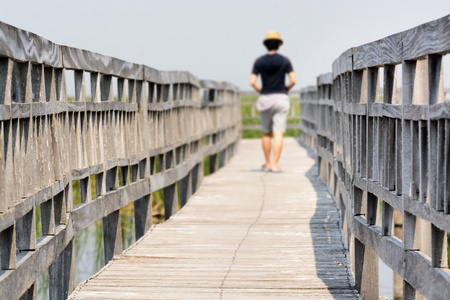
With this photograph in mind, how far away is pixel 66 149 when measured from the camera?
17.6 ft

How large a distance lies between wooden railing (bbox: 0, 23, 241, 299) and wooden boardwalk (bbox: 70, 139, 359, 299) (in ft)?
1.19

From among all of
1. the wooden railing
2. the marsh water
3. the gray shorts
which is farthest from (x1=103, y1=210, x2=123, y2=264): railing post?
the gray shorts

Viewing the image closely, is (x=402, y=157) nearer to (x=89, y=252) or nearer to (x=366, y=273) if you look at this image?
(x=366, y=273)

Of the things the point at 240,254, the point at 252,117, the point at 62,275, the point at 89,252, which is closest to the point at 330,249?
the point at 240,254

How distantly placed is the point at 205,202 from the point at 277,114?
9.64ft

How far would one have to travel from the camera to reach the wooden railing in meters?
4.05

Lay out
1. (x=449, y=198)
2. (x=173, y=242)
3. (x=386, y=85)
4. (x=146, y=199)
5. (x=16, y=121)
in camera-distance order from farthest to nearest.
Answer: (x=146, y=199), (x=173, y=242), (x=386, y=85), (x=16, y=121), (x=449, y=198)

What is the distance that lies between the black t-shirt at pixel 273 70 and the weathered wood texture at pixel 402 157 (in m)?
5.25

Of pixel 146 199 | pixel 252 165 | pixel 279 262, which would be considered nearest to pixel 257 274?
pixel 279 262

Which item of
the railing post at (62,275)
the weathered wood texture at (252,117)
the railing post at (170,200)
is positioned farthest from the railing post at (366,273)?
the weathered wood texture at (252,117)

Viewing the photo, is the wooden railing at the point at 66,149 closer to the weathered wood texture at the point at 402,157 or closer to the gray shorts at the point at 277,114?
the weathered wood texture at the point at 402,157

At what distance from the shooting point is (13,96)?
14.1 ft

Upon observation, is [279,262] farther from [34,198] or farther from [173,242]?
[34,198]

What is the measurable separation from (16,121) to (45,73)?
2.81ft
